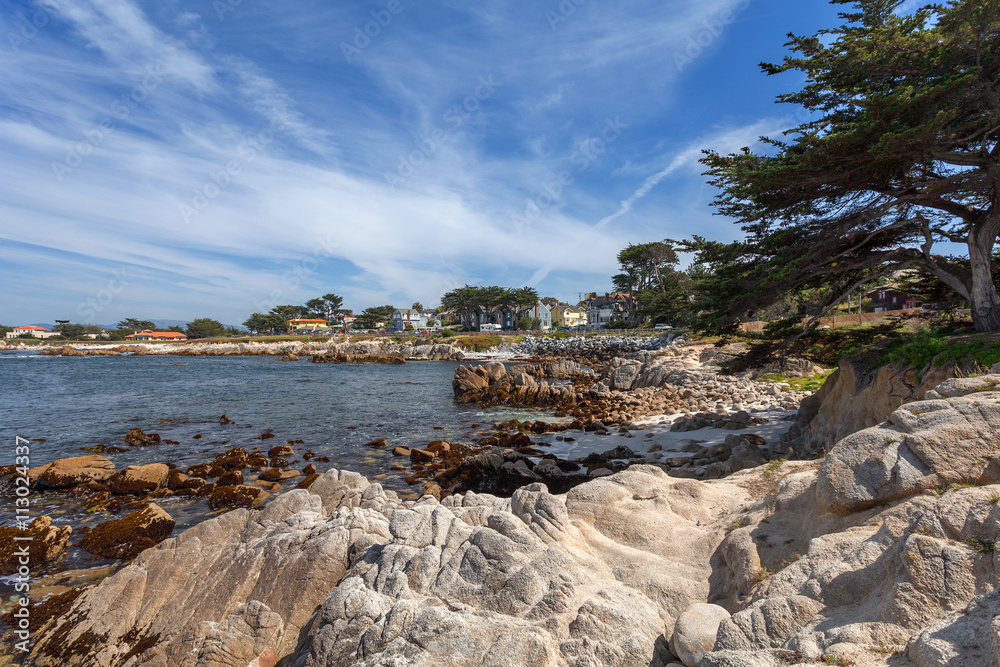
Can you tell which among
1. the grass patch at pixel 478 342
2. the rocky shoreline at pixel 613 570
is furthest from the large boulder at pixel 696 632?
the grass patch at pixel 478 342

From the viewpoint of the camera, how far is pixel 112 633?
6.57 meters

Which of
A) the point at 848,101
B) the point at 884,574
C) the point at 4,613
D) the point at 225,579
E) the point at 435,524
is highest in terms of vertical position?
the point at 848,101

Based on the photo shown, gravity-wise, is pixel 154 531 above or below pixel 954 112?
below

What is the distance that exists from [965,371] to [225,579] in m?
12.8

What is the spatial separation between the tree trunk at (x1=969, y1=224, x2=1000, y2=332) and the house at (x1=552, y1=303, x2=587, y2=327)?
106059 mm

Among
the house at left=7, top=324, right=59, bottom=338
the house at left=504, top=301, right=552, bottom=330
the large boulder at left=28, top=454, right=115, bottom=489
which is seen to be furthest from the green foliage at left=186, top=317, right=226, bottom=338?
the large boulder at left=28, top=454, right=115, bottom=489

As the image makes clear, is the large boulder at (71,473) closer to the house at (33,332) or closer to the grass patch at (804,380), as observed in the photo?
the grass patch at (804,380)

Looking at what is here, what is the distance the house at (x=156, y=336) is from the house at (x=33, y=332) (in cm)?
2010

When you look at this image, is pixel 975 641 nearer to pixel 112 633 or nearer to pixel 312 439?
pixel 112 633

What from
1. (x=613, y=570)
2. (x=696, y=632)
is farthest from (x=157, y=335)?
(x=696, y=632)

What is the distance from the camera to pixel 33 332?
13075 cm

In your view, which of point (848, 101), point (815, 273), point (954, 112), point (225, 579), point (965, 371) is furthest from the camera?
point (815, 273)

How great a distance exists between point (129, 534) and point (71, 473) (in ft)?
18.2

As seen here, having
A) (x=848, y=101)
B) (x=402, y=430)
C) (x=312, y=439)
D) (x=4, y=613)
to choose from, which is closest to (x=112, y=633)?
(x=4, y=613)
